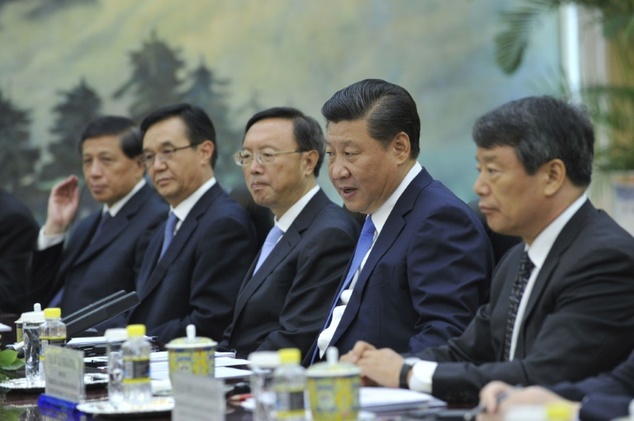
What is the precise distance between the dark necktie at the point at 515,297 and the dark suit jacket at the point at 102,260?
3380 mm

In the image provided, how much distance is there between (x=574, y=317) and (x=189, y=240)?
286 centimetres

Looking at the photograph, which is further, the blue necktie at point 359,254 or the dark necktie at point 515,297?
the blue necktie at point 359,254

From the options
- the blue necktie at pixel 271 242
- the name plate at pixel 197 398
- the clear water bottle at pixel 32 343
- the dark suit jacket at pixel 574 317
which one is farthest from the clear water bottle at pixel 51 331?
the dark suit jacket at pixel 574 317

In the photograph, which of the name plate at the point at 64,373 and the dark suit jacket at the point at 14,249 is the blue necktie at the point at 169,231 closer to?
the dark suit jacket at the point at 14,249

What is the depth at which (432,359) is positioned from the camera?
322cm

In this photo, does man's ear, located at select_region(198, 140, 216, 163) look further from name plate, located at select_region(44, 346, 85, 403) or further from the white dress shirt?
name plate, located at select_region(44, 346, 85, 403)

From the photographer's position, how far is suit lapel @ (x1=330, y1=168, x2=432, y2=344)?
3.77 meters

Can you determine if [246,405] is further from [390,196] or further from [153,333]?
[153,333]

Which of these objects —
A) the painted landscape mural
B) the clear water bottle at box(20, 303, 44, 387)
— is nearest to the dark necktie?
the clear water bottle at box(20, 303, 44, 387)

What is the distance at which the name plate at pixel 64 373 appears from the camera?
119 inches

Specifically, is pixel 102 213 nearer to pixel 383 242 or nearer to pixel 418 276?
pixel 383 242

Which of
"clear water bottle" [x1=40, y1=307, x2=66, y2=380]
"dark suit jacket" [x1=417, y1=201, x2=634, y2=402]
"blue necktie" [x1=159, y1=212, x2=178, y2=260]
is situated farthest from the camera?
"blue necktie" [x1=159, y1=212, x2=178, y2=260]

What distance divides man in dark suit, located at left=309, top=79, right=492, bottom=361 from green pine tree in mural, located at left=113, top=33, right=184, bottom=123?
5.55 metres

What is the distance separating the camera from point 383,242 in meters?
3.83
